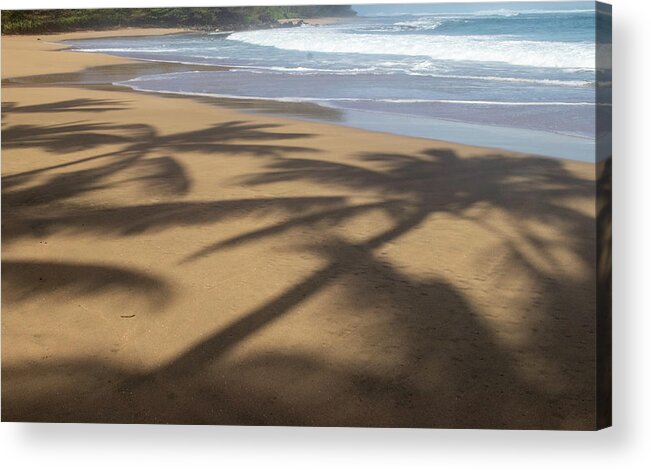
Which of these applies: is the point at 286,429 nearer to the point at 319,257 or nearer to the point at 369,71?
the point at 319,257

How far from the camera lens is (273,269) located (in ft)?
14.6

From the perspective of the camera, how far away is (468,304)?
13.9ft

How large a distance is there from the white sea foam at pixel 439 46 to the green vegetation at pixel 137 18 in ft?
0.26

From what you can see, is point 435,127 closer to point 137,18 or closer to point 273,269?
point 273,269

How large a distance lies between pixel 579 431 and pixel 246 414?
Result: 1360 millimetres

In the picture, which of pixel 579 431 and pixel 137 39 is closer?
pixel 579 431

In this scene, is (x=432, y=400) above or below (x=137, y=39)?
below

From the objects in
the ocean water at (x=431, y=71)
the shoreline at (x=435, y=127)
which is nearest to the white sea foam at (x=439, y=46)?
the ocean water at (x=431, y=71)

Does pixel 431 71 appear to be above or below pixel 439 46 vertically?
below

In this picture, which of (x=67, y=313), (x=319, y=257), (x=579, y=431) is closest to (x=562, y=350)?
(x=579, y=431)

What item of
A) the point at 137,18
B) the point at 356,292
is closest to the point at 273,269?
the point at 356,292

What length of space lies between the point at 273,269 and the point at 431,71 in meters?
1.10

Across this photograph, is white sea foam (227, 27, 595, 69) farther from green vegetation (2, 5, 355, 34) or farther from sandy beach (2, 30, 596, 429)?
sandy beach (2, 30, 596, 429)

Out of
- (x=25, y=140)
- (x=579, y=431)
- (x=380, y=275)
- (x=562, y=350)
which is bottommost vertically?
(x=579, y=431)
